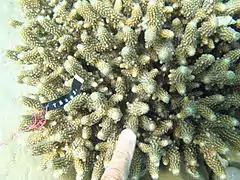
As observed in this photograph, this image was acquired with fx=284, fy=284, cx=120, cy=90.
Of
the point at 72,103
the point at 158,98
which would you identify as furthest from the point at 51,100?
the point at 158,98

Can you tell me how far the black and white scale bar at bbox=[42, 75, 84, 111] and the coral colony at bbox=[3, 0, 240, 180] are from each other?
0.13ft

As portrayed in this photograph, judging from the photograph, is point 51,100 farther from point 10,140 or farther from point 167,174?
point 167,174

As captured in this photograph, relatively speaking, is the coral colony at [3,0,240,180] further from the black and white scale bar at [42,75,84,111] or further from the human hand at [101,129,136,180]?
the human hand at [101,129,136,180]

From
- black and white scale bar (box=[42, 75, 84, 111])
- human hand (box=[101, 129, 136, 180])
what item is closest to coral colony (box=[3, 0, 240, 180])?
black and white scale bar (box=[42, 75, 84, 111])

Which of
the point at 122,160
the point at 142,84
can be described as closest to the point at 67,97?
the point at 142,84

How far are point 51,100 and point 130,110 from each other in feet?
2.51

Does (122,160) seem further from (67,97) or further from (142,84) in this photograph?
(67,97)

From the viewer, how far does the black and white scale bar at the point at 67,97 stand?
2549mm

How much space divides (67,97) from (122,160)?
1.04m

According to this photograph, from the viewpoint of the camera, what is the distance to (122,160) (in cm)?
177

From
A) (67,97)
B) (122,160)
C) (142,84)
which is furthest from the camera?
(67,97)

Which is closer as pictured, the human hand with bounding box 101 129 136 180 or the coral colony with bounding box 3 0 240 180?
the human hand with bounding box 101 129 136 180

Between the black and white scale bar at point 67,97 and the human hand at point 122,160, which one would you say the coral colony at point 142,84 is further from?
the human hand at point 122,160

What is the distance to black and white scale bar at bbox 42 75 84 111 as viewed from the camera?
2.55m
